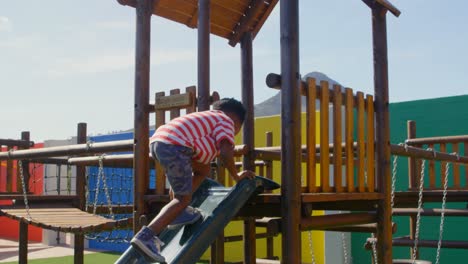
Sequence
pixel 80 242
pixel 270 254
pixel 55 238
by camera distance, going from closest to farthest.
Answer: pixel 80 242 < pixel 270 254 < pixel 55 238

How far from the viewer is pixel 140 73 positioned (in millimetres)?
4812

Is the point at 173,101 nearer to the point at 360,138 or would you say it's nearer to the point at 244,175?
the point at 244,175

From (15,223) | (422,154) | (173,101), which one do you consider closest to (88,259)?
(15,223)

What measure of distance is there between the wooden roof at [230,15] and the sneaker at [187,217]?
232 centimetres

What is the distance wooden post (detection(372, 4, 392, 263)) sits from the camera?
5059 mm

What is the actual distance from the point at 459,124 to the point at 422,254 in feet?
9.21

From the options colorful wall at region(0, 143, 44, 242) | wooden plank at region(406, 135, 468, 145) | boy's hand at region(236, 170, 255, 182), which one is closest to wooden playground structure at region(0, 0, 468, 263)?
boy's hand at region(236, 170, 255, 182)

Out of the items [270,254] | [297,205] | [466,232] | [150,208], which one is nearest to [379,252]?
[297,205]

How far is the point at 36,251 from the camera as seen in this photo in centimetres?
1636

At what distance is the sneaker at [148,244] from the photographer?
→ 11.4 ft

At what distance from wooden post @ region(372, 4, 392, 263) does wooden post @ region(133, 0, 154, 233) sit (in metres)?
2.03

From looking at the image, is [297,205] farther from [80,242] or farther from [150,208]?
[80,242]

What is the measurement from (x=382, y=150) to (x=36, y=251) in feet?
44.8

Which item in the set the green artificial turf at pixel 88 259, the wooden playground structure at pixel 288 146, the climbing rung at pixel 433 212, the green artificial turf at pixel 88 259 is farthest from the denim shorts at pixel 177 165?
the green artificial turf at pixel 88 259
